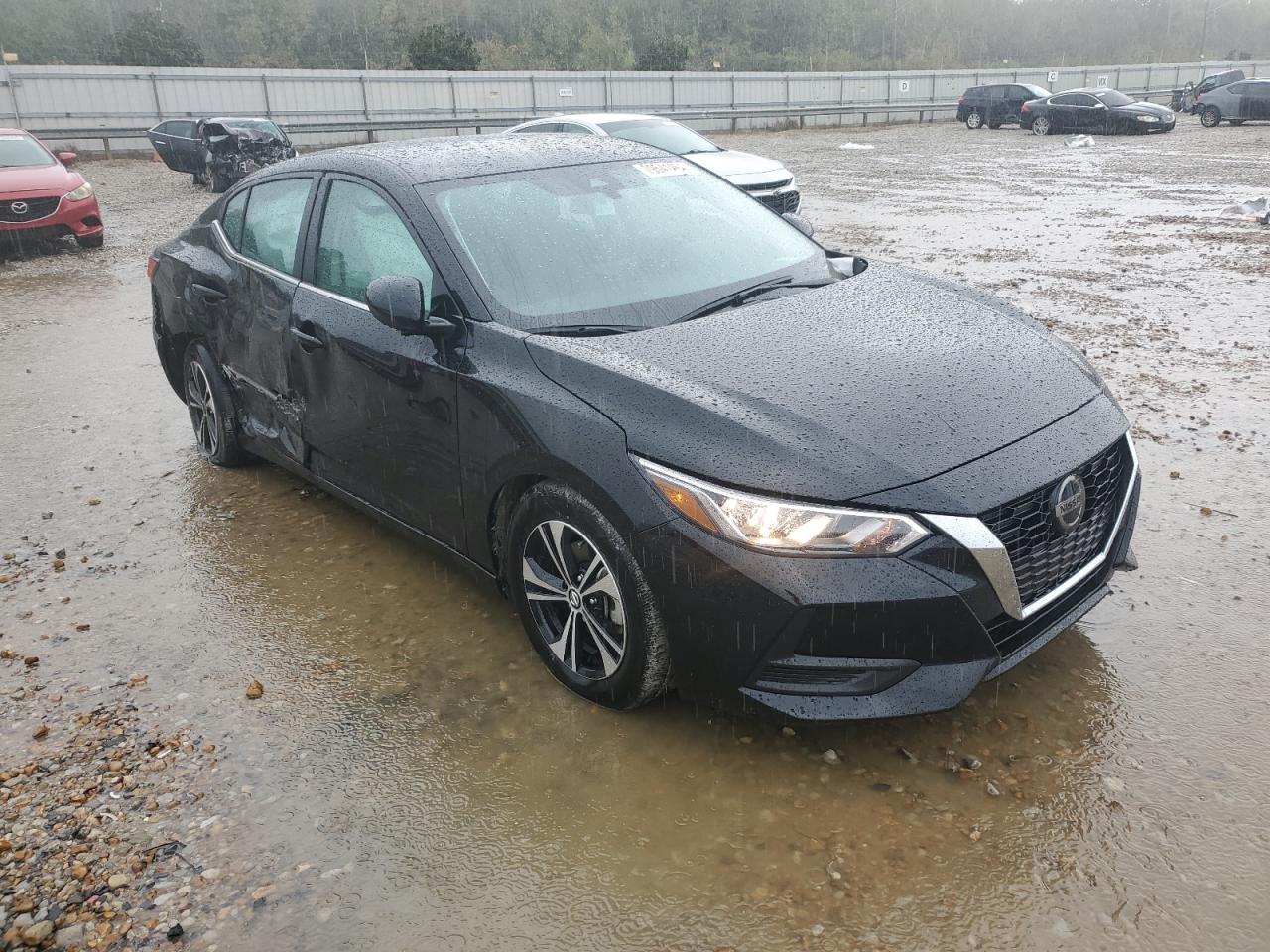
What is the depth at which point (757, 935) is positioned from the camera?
2443 mm

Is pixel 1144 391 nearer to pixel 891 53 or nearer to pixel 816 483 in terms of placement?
pixel 816 483

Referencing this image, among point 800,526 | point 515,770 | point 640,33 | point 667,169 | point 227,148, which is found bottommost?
point 515,770

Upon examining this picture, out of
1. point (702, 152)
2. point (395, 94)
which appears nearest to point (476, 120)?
point (395, 94)

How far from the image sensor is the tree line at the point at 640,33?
69375 mm

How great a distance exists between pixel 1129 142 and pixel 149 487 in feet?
91.2

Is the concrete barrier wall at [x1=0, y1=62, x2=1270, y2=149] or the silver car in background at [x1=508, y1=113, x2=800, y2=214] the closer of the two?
the silver car in background at [x1=508, y1=113, x2=800, y2=214]

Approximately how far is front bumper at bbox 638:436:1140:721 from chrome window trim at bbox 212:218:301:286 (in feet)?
7.88

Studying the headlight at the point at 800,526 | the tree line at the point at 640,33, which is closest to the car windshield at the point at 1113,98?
the tree line at the point at 640,33

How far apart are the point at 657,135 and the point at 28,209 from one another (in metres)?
8.06

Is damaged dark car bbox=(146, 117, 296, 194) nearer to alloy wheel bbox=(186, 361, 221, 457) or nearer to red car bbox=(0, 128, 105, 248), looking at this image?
red car bbox=(0, 128, 105, 248)

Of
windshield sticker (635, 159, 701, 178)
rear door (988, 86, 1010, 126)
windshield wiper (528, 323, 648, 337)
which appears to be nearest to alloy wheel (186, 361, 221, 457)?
windshield sticker (635, 159, 701, 178)

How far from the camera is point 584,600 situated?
10.5 ft

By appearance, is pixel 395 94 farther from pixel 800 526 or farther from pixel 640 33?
pixel 640 33

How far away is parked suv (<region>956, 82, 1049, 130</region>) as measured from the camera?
3338 centimetres
